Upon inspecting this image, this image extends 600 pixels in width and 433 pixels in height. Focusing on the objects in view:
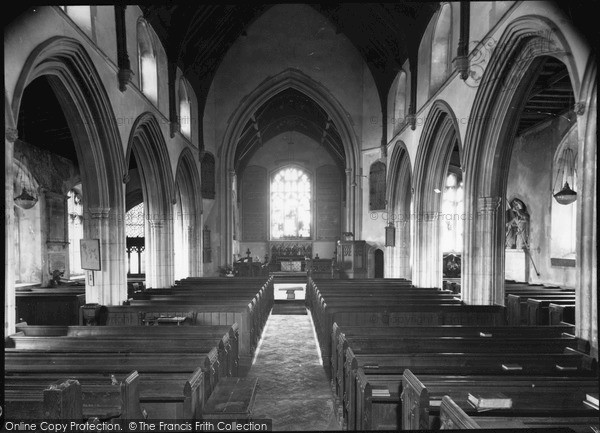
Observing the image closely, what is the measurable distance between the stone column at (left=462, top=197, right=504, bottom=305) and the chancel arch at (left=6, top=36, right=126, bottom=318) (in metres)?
7.57

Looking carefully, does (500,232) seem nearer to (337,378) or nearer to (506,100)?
(506,100)

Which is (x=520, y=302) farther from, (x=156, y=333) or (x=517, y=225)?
(x=156, y=333)

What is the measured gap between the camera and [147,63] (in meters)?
11.8

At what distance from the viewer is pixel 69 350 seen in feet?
17.0

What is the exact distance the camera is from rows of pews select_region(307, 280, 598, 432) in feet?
10.0

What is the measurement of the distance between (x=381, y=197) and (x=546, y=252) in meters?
6.49

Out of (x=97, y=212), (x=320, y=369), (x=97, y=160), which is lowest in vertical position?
(x=320, y=369)

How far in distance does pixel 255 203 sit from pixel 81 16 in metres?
20.0

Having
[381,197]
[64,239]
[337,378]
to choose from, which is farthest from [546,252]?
[64,239]

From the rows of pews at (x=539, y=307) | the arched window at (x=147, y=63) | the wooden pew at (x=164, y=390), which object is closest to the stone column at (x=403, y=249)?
the rows of pews at (x=539, y=307)

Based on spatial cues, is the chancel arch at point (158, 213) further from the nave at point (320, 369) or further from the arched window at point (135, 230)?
the arched window at point (135, 230)

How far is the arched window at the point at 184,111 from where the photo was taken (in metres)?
15.2

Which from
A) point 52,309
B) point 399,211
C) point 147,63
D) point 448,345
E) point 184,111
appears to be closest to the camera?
point 448,345

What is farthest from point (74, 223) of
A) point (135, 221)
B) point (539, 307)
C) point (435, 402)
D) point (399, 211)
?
point (435, 402)
